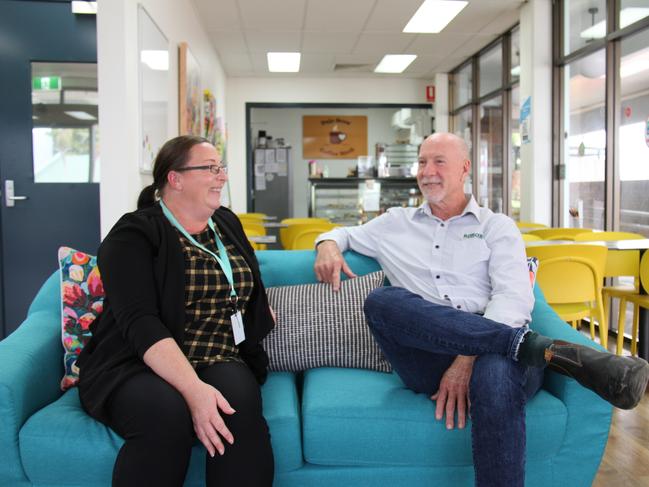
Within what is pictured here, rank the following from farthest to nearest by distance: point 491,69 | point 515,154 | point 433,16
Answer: point 491,69
point 515,154
point 433,16

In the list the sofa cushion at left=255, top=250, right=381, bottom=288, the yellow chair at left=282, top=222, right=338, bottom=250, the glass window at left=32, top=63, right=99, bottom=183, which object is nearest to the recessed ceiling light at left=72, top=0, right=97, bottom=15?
the glass window at left=32, top=63, right=99, bottom=183

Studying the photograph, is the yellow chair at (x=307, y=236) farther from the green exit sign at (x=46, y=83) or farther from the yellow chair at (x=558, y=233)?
the green exit sign at (x=46, y=83)

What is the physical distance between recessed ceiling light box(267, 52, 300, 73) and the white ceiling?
0.11 metres

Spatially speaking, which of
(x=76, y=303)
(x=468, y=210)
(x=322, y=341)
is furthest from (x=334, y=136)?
(x=76, y=303)

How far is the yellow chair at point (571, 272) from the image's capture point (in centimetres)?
347

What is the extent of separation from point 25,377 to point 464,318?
133 cm

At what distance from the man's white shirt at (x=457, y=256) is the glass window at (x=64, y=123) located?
3.02 meters

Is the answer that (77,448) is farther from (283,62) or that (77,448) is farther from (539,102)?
(283,62)

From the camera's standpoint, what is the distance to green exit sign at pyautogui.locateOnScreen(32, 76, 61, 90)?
486 cm

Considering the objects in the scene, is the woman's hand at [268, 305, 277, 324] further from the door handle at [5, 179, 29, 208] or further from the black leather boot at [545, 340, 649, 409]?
the door handle at [5, 179, 29, 208]

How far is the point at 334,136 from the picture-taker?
13.4m

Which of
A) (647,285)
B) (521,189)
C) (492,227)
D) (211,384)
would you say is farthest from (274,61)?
(211,384)

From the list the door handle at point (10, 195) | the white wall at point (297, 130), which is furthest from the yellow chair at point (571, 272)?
the white wall at point (297, 130)

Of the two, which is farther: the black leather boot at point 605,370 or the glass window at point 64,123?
the glass window at point 64,123
